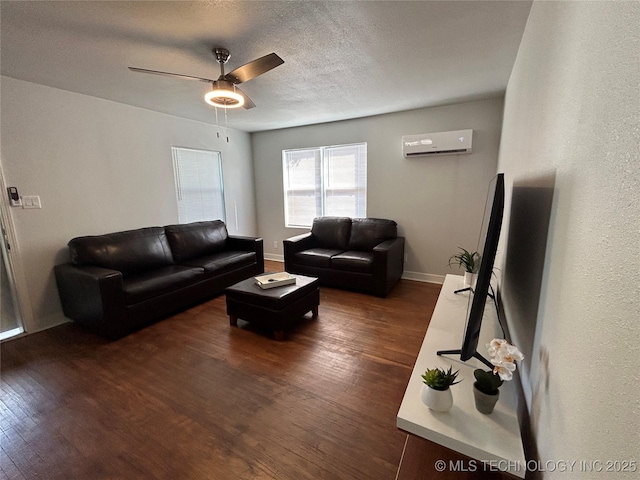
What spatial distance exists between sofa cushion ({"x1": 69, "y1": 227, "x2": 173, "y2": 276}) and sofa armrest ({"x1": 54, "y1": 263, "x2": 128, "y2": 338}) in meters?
0.15

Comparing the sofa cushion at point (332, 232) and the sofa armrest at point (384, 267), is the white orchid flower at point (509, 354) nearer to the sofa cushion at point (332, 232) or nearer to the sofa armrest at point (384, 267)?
the sofa armrest at point (384, 267)

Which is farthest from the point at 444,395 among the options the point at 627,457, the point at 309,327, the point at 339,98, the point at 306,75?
the point at 339,98

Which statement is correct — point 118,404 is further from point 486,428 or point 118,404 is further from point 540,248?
point 540,248

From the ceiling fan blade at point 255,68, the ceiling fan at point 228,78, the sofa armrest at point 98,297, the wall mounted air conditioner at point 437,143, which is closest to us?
the ceiling fan blade at point 255,68

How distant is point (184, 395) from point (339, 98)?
10.8ft

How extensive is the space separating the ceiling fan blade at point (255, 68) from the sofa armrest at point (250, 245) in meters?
2.35

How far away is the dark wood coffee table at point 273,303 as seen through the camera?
2516 mm

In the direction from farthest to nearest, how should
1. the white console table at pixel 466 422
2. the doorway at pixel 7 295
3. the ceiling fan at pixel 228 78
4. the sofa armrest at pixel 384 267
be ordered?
the sofa armrest at pixel 384 267
the doorway at pixel 7 295
the ceiling fan at pixel 228 78
the white console table at pixel 466 422

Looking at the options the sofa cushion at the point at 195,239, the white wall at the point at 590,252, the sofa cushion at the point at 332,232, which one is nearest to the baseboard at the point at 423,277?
the sofa cushion at the point at 332,232

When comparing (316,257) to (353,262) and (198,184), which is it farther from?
(198,184)

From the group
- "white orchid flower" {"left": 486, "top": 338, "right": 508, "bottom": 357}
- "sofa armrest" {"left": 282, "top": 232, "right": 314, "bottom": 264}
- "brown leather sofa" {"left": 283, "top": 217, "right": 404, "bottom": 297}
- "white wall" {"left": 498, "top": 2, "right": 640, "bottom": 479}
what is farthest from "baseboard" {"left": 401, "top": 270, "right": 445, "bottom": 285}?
"white orchid flower" {"left": 486, "top": 338, "right": 508, "bottom": 357}

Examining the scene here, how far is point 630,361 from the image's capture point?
46 centimetres

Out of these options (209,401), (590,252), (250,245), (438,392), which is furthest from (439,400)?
(250,245)

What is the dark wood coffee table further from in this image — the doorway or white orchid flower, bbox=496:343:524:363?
the doorway
